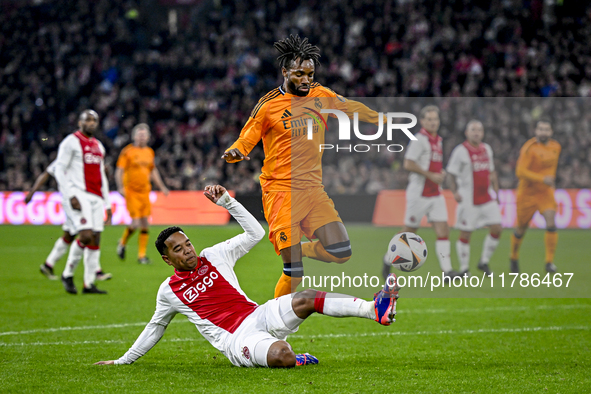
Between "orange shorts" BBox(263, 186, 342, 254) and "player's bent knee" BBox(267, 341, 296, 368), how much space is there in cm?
100

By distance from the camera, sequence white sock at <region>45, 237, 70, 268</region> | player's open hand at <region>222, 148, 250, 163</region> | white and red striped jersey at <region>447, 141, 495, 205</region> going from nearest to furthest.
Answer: player's open hand at <region>222, 148, 250, 163</region>
white and red striped jersey at <region>447, 141, 495, 205</region>
white sock at <region>45, 237, 70, 268</region>

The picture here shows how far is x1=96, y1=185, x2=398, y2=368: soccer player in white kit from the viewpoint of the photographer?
4641 millimetres

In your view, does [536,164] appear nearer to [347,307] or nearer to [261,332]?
[347,307]

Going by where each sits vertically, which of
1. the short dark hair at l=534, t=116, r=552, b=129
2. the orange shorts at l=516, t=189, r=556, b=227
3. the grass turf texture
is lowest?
the grass turf texture

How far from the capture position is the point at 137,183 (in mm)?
11891

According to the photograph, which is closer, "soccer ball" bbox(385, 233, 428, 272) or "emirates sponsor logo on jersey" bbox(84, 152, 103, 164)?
"soccer ball" bbox(385, 233, 428, 272)

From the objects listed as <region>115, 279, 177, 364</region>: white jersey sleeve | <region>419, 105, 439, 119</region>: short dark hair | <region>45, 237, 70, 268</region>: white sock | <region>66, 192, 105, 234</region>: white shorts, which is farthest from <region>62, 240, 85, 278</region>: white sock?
<region>419, 105, 439, 119</region>: short dark hair

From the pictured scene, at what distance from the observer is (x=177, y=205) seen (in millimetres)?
17891

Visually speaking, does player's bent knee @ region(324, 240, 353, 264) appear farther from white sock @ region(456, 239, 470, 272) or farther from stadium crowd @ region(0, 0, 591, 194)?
stadium crowd @ region(0, 0, 591, 194)

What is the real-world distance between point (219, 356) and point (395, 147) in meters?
2.41

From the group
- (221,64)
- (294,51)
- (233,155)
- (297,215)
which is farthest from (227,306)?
(221,64)

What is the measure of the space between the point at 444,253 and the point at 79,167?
15.5 ft

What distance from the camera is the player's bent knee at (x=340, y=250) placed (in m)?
5.40

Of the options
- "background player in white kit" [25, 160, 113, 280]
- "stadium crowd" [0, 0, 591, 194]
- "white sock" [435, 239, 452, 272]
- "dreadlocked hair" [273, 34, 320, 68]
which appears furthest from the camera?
"stadium crowd" [0, 0, 591, 194]
